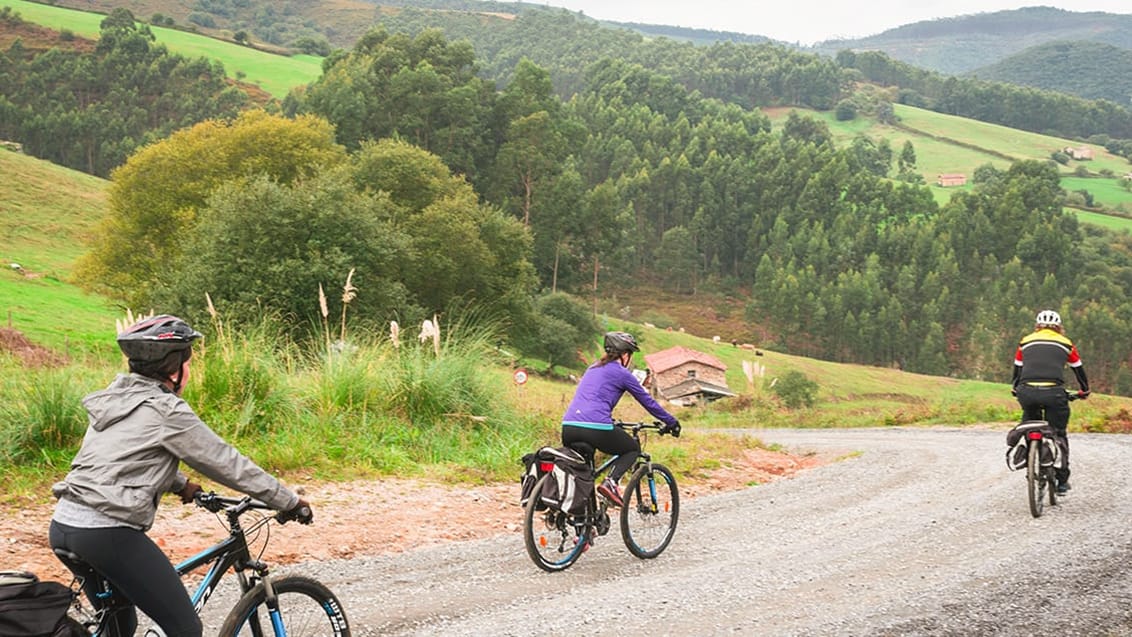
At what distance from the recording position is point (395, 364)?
1309 cm

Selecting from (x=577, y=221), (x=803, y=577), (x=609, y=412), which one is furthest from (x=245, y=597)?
(x=577, y=221)

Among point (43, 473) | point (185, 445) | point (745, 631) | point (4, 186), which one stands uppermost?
point (185, 445)

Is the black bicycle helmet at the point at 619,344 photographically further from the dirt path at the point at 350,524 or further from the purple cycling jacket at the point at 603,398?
the dirt path at the point at 350,524

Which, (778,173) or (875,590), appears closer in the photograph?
(875,590)

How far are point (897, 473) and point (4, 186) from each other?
67.3 m

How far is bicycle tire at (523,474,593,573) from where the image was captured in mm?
7637

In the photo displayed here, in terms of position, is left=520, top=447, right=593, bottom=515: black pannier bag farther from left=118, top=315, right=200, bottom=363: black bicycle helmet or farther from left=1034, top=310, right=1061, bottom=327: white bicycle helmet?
left=1034, top=310, right=1061, bottom=327: white bicycle helmet

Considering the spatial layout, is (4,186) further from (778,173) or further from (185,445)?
(778,173)

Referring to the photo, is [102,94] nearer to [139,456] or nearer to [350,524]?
[350,524]

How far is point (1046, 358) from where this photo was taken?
1082cm

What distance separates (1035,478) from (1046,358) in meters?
1.46

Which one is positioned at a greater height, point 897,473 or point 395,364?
point 395,364

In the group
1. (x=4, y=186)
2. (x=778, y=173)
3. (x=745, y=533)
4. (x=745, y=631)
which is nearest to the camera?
(x=745, y=631)

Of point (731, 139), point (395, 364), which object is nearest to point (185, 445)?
point (395, 364)
